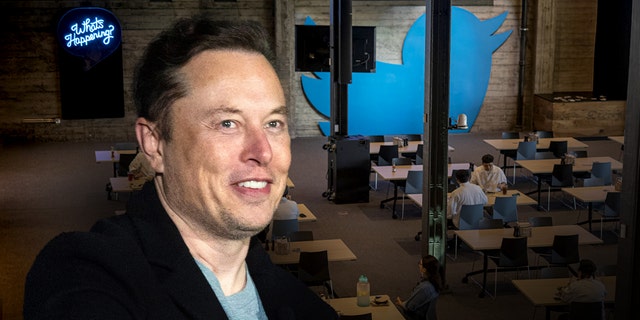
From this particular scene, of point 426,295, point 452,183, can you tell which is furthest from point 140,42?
point 426,295

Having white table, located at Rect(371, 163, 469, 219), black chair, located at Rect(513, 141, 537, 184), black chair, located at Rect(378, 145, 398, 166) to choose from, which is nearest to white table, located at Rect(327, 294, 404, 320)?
white table, located at Rect(371, 163, 469, 219)

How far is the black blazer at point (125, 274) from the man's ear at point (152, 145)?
0.04 m

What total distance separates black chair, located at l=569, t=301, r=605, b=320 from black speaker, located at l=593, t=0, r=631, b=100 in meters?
12.5

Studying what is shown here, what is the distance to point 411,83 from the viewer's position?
19703mm

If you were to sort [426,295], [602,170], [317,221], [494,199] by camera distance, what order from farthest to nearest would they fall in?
[602,170], [317,221], [494,199], [426,295]

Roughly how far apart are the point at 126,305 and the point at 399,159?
12.9m

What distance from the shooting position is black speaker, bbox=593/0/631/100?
63.3 feet

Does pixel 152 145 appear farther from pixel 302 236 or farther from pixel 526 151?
pixel 526 151

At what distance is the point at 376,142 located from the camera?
52.5 ft

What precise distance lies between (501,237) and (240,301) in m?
8.79

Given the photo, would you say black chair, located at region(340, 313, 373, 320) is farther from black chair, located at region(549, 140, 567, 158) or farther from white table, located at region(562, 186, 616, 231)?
black chair, located at region(549, 140, 567, 158)

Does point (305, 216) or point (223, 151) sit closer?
point (223, 151)

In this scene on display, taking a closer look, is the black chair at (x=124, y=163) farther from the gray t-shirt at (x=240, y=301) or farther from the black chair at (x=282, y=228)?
the gray t-shirt at (x=240, y=301)

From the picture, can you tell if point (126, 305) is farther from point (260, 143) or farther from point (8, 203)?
point (8, 203)
